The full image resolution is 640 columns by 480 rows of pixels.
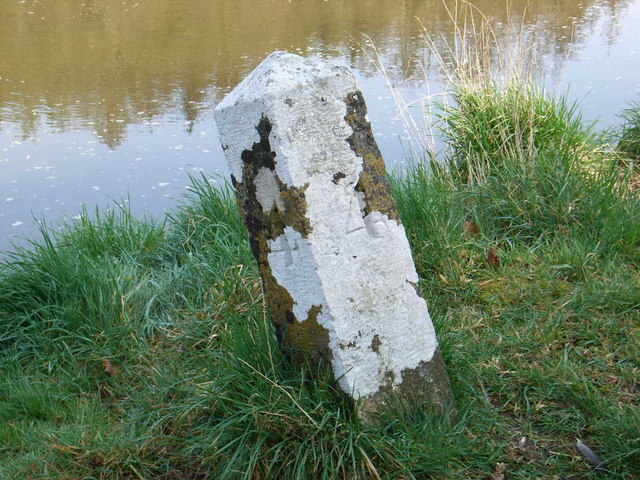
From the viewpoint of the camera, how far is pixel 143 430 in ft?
9.13

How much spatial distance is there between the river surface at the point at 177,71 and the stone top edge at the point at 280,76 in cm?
268

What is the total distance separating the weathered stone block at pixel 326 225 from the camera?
243 cm

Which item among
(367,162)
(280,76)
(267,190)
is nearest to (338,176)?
(367,162)

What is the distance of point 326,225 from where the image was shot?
2.46 m

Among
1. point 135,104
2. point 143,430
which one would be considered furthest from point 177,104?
point 143,430

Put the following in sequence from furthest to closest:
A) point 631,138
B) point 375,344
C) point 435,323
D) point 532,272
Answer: point 631,138, point 532,272, point 435,323, point 375,344

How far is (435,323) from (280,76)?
1.22 m

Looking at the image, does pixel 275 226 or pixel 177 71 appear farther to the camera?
pixel 177 71

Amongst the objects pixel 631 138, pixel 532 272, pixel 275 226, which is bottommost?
pixel 532 272

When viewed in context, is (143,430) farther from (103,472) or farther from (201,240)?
(201,240)

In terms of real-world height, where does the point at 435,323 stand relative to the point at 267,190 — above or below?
below

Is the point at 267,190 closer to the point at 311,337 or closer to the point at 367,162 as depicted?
the point at 367,162

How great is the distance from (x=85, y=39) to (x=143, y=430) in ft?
34.2

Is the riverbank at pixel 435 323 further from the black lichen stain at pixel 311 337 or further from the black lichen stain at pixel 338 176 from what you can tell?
→ the black lichen stain at pixel 338 176
